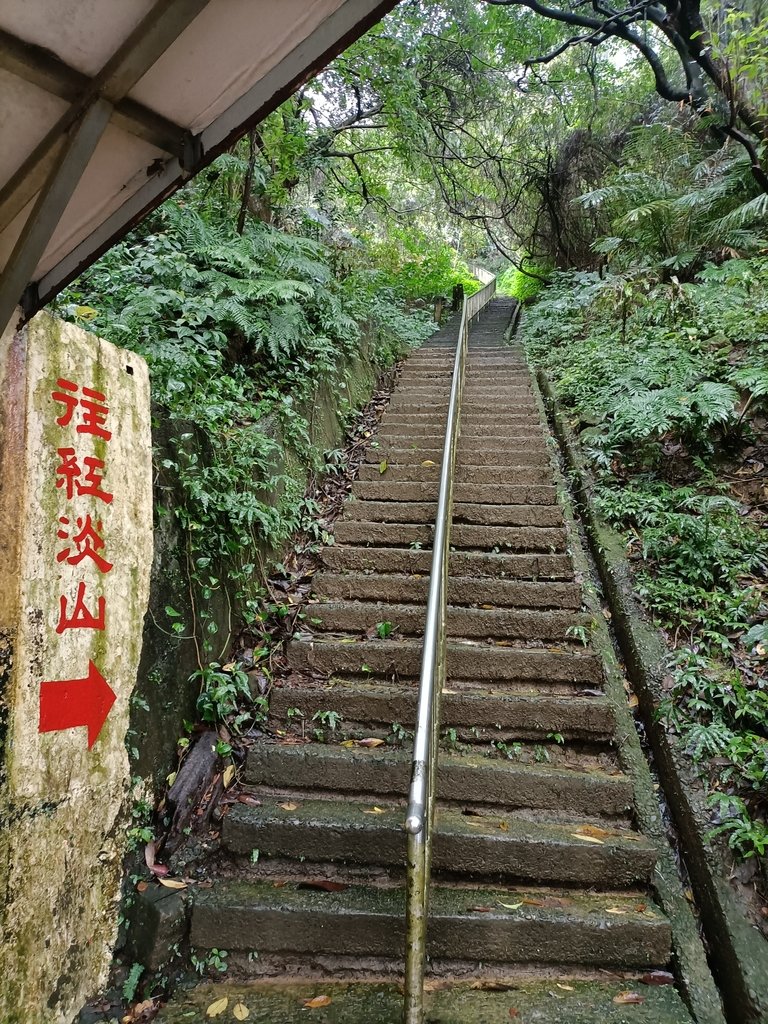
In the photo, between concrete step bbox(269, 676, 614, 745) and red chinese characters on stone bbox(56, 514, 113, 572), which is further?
concrete step bbox(269, 676, 614, 745)

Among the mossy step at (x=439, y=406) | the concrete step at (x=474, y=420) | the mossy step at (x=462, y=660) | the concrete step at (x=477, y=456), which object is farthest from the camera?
the mossy step at (x=439, y=406)

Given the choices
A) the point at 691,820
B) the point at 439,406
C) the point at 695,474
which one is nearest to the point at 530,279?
the point at 439,406

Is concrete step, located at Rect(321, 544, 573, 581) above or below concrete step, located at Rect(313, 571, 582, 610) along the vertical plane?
above

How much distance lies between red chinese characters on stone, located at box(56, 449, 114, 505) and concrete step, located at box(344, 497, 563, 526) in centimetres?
260

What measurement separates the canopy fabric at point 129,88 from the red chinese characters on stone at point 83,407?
0.53 metres

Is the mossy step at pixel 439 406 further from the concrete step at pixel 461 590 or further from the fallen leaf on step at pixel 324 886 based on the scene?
the fallen leaf on step at pixel 324 886

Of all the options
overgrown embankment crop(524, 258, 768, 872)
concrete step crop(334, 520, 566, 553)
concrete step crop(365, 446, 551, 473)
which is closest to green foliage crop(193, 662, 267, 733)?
concrete step crop(334, 520, 566, 553)

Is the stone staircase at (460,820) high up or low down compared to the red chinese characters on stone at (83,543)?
down

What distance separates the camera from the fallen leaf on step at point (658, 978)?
2295 mm

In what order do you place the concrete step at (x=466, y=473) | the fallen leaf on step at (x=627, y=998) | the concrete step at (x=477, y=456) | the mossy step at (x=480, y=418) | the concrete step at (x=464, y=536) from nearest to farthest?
the fallen leaf on step at (x=627, y=998), the concrete step at (x=464, y=536), the concrete step at (x=466, y=473), the concrete step at (x=477, y=456), the mossy step at (x=480, y=418)

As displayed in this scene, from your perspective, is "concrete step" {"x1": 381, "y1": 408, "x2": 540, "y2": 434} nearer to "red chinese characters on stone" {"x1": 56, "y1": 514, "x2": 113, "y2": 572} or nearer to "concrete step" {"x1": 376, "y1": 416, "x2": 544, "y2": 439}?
"concrete step" {"x1": 376, "y1": 416, "x2": 544, "y2": 439}

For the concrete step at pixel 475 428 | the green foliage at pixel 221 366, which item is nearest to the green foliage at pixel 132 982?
the green foliage at pixel 221 366

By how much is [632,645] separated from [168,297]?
401cm

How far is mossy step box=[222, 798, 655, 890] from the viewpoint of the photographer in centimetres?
260
